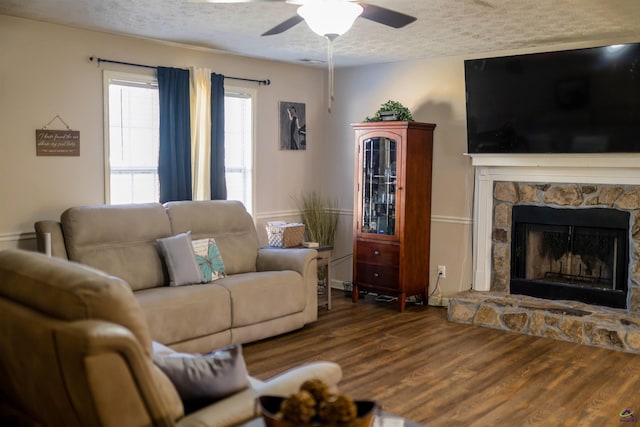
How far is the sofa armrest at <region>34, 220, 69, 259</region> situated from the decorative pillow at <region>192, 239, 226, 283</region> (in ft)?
3.15

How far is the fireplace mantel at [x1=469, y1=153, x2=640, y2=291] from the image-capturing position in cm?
513

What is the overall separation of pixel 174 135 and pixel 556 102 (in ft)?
10.5

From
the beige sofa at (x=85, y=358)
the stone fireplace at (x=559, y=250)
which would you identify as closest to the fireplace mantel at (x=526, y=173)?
the stone fireplace at (x=559, y=250)

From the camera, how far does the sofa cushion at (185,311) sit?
4.18 m

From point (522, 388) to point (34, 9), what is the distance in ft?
13.5

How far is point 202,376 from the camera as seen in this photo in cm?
214

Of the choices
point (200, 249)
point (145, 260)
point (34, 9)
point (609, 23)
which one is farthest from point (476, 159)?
point (34, 9)

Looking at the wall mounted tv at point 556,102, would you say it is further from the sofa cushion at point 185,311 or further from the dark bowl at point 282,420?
the dark bowl at point 282,420

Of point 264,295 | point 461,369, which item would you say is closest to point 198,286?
point 264,295

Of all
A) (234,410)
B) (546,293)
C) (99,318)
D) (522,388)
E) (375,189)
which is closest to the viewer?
(99,318)

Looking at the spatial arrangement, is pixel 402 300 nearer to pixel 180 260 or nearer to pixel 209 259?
pixel 209 259

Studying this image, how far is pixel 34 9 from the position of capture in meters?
4.26

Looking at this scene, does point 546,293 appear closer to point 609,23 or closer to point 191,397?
point 609,23

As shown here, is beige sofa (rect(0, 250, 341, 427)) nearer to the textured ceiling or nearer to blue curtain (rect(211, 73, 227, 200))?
the textured ceiling
